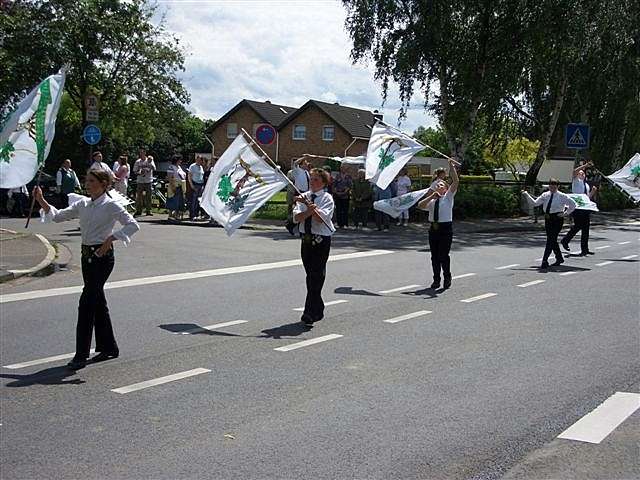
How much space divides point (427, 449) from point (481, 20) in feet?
79.6

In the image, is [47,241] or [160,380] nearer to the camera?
[160,380]

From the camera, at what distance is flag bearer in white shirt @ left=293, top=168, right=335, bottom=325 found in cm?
938

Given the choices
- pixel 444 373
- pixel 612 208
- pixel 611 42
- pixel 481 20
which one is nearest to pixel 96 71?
pixel 481 20

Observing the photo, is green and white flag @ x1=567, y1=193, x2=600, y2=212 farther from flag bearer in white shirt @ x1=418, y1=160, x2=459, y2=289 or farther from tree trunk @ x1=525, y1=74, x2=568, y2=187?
tree trunk @ x1=525, y1=74, x2=568, y2=187

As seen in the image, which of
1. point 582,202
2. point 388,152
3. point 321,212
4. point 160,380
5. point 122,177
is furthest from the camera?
point 582,202

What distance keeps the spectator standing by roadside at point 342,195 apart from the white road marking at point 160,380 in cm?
1623

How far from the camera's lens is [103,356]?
7.56 meters

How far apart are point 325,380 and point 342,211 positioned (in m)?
16.7

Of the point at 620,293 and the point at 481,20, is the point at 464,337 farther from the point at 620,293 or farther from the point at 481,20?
the point at 481,20

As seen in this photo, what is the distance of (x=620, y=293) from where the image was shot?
474 inches

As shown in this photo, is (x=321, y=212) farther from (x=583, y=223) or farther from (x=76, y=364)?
(x=583, y=223)

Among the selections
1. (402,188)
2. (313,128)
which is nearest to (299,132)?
(313,128)

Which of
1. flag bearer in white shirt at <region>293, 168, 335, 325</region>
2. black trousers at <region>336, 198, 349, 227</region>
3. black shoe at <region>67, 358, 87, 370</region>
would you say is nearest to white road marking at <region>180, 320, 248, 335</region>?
flag bearer in white shirt at <region>293, 168, 335, 325</region>

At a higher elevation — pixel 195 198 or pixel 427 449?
pixel 195 198
